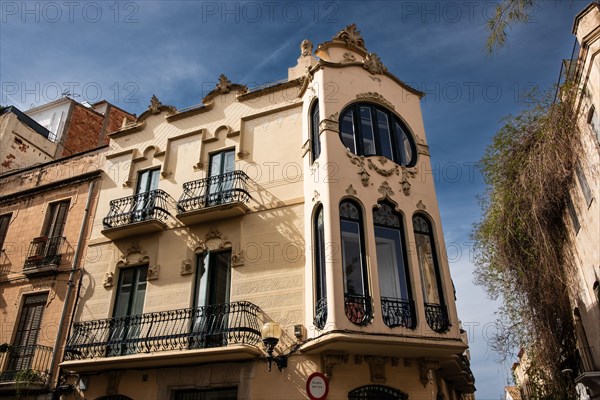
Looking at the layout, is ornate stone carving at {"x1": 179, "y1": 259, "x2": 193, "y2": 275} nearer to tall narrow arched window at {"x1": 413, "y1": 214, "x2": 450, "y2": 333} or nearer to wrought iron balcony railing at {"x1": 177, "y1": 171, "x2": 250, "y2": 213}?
wrought iron balcony railing at {"x1": 177, "y1": 171, "x2": 250, "y2": 213}

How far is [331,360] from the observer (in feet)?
33.3

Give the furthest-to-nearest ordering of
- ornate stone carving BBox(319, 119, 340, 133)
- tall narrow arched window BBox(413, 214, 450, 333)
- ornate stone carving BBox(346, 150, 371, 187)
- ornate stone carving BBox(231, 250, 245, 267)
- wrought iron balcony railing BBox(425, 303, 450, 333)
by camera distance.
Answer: ornate stone carving BBox(231, 250, 245, 267)
ornate stone carving BBox(319, 119, 340, 133)
ornate stone carving BBox(346, 150, 371, 187)
tall narrow arched window BBox(413, 214, 450, 333)
wrought iron balcony railing BBox(425, 303, 450, 333)

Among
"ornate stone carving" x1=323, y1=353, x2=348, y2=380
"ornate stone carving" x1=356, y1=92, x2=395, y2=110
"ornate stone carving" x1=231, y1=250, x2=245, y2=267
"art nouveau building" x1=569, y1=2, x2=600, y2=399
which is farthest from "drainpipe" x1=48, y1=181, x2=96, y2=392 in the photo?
"art nouveau building" x1=569, y1=2, x2=600, y2=399

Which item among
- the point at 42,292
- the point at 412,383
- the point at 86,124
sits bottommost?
the point at 412,383

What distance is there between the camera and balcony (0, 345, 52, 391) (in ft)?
42.5

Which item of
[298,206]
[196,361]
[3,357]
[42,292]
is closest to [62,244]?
[42,292]

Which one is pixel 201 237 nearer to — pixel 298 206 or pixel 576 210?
pixel 298 206

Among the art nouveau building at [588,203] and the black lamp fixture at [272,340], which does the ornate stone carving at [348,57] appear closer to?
the art nouveau building at [588,203]

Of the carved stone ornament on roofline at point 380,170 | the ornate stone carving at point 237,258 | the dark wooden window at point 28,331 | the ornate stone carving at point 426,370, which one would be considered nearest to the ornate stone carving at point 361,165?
the carved stone ornament on roofline at point 380,170

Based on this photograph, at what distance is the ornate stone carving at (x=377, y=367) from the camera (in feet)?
33.5

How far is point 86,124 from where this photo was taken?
24.8m

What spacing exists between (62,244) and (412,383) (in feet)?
39.9

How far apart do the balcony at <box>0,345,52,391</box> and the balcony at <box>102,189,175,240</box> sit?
3989 mm

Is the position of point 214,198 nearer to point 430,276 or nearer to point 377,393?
point 430,276
